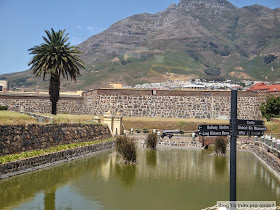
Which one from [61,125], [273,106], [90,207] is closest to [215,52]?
[273,106]

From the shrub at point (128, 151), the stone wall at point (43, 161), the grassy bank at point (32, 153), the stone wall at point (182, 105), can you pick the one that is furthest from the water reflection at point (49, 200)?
the stone wall at point (182, 105)

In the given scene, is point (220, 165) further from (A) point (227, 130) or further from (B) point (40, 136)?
(A) point (227, 130)

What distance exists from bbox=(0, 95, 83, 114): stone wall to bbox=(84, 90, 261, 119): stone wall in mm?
→ 7522

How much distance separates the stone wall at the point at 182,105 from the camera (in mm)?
51438

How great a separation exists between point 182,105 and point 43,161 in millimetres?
34662

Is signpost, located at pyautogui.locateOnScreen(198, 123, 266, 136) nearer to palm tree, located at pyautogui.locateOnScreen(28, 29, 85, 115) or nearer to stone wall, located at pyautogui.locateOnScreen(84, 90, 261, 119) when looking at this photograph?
Result: palm tree, located at pyautogui.locateOnScreen(28, 29, 85, 115)

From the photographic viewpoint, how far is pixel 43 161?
1925 cm

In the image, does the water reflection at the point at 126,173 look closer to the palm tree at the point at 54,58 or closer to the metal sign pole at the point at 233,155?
the metal sign pole at the point at 233,155

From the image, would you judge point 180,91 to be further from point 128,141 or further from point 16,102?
point 128,141

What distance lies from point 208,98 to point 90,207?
1630 inches

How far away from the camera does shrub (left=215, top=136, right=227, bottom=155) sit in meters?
28.5

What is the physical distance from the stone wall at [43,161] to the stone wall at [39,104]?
89.0ft

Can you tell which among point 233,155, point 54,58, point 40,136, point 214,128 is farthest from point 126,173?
point 54,58

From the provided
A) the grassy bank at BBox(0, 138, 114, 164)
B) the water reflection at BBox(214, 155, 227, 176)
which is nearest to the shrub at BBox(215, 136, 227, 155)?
the water reflection at BBox(214, 155, 227, 176)
